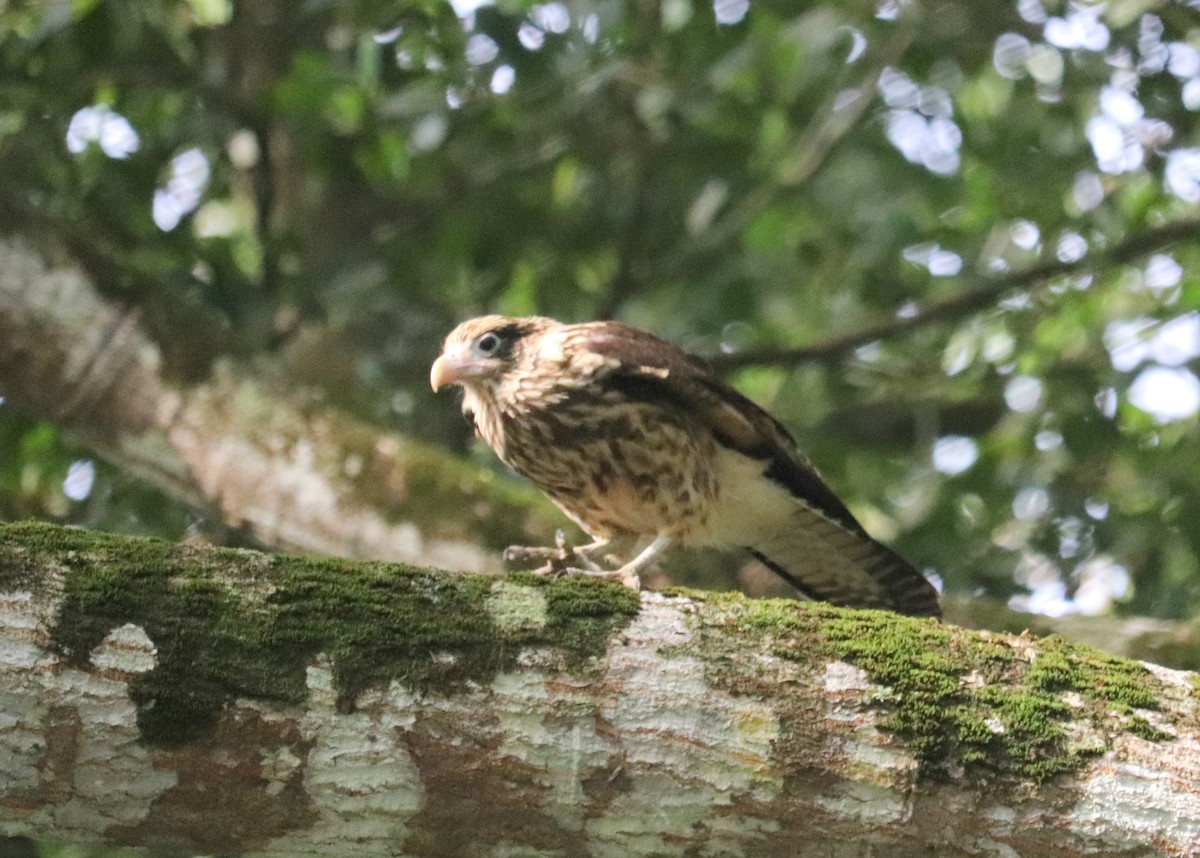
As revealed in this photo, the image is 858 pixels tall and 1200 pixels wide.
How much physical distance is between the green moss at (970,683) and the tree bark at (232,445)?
8.11ft

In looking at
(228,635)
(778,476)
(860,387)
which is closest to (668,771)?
(228,635)

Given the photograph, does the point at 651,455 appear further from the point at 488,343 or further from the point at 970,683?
the point at 970,683

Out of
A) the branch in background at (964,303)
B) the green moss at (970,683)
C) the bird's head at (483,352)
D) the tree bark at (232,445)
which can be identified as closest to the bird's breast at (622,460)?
the bird's head at (483,352)

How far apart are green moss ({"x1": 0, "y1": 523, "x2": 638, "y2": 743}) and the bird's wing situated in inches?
70.9

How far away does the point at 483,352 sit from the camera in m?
4.80

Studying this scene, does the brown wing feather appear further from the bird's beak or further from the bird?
the bird's beak

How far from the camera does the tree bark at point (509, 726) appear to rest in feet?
8.03

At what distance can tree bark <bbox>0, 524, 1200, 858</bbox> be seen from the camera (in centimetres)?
245

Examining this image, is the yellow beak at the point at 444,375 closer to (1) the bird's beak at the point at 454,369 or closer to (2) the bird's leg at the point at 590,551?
(1) the bird's beak at the point at 454,369

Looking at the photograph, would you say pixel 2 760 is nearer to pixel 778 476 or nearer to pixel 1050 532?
pixel 778 476

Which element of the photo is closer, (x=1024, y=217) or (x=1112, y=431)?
(x=1112, y=431)

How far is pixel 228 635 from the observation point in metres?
2.54

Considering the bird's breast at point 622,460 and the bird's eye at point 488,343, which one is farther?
the bird's eye at point 488,343

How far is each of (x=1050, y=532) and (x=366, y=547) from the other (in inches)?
114
